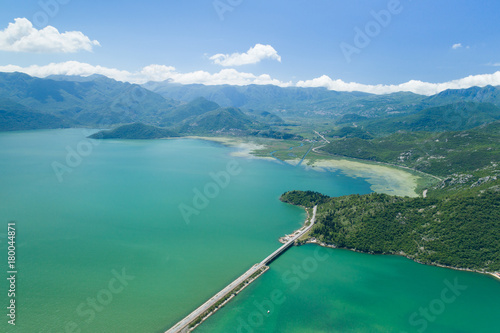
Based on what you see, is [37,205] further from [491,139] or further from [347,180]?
[491,139]

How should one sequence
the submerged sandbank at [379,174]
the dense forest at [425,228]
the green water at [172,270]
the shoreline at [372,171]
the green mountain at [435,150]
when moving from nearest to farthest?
the green water at [172,270], the dense forest at [425,228], the submerged sandbank at [379,174], the shoreline at [372,171], the green mountain at [435,150]

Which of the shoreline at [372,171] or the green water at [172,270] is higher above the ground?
the shoreline at [372,171]

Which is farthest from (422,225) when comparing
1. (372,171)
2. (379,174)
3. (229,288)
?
(372,171)

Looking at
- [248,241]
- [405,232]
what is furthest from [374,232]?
[248,241]

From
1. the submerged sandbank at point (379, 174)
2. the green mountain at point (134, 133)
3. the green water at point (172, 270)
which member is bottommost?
the green water at point (172, 270)

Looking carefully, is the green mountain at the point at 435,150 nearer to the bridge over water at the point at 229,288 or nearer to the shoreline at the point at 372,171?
the shoreline at the point at 372,171

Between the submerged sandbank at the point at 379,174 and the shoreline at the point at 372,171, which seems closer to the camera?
the submerged sandbank at the point at 379,174

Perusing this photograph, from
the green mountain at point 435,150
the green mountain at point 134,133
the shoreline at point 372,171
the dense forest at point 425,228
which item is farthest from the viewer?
the green mountain at point 134,133

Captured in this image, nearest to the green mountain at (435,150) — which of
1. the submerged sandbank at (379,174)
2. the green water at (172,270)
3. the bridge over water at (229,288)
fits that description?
the submerged sandbank at (379,174)
